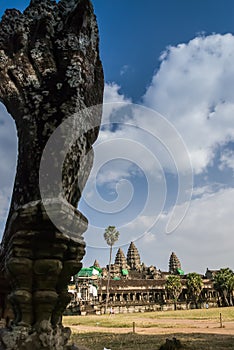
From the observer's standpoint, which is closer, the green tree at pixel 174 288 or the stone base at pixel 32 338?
the stone base at pixel 32 338

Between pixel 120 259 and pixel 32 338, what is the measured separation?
92886 mm

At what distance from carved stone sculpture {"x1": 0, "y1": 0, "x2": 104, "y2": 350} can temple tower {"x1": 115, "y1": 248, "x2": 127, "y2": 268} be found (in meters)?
90.0

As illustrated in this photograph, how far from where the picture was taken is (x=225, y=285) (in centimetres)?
6034

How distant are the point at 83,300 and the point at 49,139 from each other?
2252 inches

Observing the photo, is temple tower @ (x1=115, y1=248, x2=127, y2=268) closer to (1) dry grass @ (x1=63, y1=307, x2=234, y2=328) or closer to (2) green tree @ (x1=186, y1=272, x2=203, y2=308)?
(2) green tree @ (x1=186, y1=272, x2=203, y2=308)

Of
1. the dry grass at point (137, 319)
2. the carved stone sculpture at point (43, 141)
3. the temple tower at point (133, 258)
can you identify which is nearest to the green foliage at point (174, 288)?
the dry grass at point (137, 319)

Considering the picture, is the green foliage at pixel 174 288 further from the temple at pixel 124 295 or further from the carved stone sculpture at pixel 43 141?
the carved stone sculpture at pixel 43 141

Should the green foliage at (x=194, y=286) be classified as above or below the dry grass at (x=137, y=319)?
above

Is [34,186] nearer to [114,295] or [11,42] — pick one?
[11,42]

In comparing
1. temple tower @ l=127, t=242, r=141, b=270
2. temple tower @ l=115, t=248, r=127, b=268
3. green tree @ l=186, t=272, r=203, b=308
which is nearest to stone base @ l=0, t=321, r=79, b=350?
green tree @ l=186, t=272, r=203, b=308

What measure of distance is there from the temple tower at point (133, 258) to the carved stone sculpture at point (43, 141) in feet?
311

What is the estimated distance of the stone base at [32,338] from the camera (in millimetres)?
4059

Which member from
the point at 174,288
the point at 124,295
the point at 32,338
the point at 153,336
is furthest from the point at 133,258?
the point at 32,338

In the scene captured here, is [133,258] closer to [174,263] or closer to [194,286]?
[174,263]
